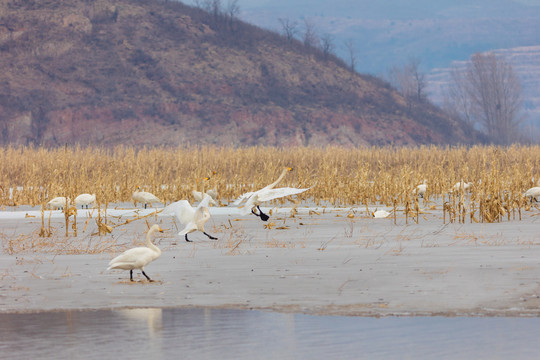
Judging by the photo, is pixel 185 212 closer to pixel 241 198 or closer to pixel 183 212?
pixel 183 212

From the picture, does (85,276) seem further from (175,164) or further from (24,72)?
(24,72)

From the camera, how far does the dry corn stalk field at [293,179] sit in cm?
1483

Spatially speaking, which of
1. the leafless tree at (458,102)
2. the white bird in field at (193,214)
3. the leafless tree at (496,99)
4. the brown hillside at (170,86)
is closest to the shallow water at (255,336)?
the white bird in field at (193,214)

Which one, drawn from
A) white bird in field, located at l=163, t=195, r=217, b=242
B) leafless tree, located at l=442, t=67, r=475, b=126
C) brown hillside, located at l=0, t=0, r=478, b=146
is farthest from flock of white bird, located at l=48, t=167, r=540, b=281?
leafless tree, located at l=442, t=67, r=475, b=126

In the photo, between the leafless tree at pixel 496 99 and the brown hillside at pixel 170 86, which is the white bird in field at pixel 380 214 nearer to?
the brown hillside at pixel 170 86

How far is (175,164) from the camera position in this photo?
3078 cm

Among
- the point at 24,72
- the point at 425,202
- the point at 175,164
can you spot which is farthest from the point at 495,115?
the point at 425,202

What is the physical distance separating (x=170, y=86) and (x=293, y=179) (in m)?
50.0

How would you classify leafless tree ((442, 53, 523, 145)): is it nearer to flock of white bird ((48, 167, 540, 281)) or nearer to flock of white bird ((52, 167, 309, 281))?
flock of white bird ((48, 167, 540, 281))

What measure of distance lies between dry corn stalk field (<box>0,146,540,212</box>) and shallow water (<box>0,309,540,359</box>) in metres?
5.43

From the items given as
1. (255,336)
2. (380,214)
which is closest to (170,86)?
(380,214)

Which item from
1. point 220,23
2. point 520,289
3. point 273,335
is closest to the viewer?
point 273,335

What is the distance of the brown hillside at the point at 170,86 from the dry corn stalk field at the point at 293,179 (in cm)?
3383

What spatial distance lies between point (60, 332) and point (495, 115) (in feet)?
295
